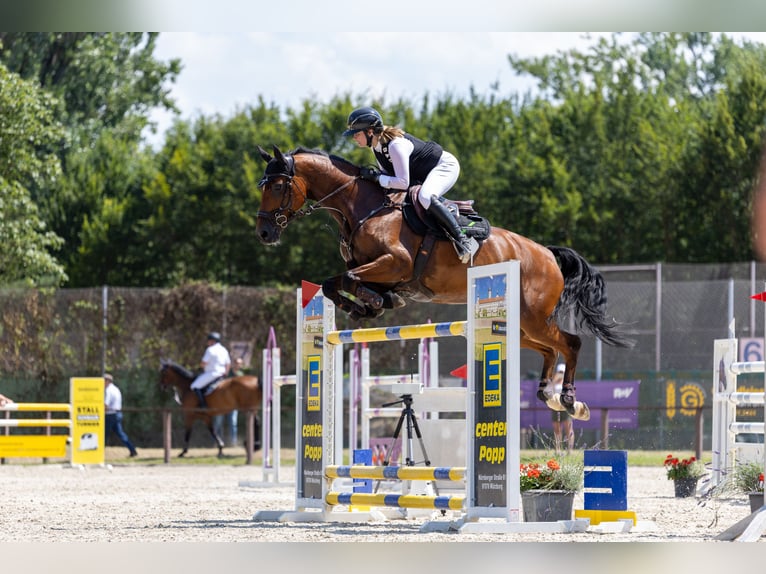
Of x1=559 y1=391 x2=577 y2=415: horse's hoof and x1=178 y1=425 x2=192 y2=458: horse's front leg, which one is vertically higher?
x1=559 y1=391 x2=577 y2=415: horse's hoof

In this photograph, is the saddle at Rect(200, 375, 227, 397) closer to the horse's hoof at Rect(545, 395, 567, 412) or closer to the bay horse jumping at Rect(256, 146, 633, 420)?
the bay horse jumping at Rect(256, 146, 633, 420)

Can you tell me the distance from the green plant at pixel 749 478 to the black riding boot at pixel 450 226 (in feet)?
6.83

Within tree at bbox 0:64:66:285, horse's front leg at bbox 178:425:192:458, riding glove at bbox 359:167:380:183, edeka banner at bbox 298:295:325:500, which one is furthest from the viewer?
horse's front leg at bbox 178:425:192:458

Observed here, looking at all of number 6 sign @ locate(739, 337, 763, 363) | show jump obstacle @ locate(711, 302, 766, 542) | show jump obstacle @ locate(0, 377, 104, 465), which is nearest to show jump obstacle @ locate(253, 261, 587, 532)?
show jump obstacle @ locate(711, 302, 766, 542)

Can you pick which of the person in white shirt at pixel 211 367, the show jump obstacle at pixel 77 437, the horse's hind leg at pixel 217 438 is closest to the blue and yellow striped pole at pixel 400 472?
the show jump obstacle at pixel 77 437

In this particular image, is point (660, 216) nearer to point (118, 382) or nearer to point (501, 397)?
point (118, 382)

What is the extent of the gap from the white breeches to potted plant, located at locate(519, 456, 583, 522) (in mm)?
1733

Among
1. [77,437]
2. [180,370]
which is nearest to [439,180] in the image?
[77,437]

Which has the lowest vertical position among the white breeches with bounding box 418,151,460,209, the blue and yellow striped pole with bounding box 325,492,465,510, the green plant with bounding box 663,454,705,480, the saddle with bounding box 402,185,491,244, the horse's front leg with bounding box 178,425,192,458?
the horse's front leg with bounding box 178,425,192,458

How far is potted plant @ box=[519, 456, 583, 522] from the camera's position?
22.9 ft

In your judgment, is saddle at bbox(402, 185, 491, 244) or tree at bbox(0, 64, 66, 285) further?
tree at bbox(0, 64, 66, 285)

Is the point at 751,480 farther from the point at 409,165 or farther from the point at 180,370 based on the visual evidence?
the point at 180,370

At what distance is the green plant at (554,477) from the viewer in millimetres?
7066

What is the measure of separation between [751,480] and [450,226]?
7.67ft
